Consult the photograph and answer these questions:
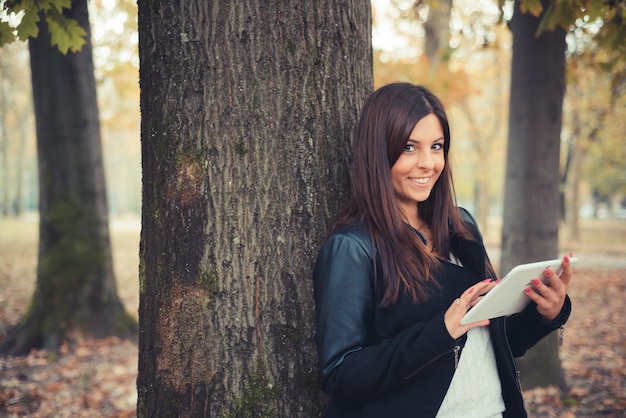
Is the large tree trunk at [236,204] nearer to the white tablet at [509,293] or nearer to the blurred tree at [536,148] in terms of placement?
the white tablet at [509,293]

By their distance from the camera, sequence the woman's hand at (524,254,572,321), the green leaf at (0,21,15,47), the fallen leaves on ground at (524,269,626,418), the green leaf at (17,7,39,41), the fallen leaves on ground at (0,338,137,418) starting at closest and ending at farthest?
the woman's hand at (524,254,572,321), the green leaf at (17,7,39,41), the green leaf at (0,21,15,47), the fallen leaves on ground at (0,338,137,418), the fallen leaves on ground at (524,269,626,418)

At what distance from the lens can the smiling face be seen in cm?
208

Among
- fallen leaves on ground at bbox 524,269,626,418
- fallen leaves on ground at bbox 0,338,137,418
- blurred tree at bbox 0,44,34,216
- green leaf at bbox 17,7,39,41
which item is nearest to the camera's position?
green leaf at bbox 17,7,39,41

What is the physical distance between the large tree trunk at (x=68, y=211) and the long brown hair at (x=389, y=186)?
5435mm

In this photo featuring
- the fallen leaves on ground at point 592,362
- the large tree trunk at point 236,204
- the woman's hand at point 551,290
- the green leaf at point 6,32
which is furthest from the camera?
the fallen leaves on ground at point 592,362

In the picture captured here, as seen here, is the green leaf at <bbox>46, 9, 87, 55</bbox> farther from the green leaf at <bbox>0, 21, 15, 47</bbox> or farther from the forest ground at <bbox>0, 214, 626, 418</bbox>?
the forest ground at <bbox>0, 214, 626, 418</bbox>

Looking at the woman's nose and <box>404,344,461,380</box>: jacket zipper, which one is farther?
the woman's nose

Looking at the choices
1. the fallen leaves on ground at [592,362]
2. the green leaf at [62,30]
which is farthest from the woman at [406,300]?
the fallen leaves on ground at [592,362]

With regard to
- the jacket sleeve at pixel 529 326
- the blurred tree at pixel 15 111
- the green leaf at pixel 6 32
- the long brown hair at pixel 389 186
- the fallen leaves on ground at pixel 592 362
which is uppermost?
the blurred tree at pixel 15 111

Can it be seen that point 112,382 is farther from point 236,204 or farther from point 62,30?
point 236,204

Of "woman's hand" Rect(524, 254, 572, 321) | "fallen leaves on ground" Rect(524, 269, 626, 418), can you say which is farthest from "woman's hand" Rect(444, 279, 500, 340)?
"fallen leaves on ground" Rect(524, 269, 626, 418)

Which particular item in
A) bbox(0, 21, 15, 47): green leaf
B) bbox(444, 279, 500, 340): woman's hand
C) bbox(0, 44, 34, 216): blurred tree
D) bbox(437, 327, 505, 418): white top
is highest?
bbox(0, 44, 34, 216): blurred tree

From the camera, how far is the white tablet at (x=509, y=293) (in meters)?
1.72

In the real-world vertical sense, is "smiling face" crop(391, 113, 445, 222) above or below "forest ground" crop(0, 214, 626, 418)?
above
